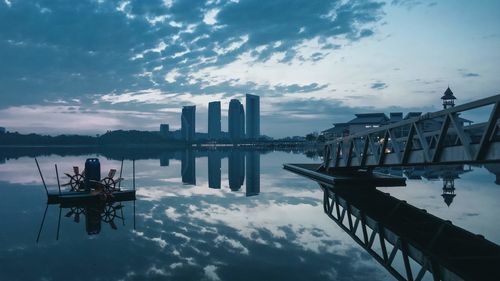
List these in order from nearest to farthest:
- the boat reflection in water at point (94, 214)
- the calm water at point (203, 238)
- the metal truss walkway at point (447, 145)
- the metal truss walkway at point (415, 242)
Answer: the metal truss walkway at point (415, 242)
the calm water at point (203, 238)
the metal truss walkway at point (447, 145)
the boat reflection in water at point (94, 214)

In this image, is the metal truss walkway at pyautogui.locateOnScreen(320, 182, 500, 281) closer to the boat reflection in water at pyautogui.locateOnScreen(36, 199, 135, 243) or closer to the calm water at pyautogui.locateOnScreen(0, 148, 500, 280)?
the calm water at pyautogui.locateOnScreen(0, 148, 500, 280)

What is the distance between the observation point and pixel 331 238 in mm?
17812

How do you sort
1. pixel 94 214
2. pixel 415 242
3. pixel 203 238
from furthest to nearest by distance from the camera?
pixel 94 214 < pixel 203 238 < pixel 415 242

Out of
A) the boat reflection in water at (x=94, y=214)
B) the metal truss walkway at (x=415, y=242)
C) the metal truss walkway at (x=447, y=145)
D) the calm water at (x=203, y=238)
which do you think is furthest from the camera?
the boat reflection in water at (x=94, y=214)

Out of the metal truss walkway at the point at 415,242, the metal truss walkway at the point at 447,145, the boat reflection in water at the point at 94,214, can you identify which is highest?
the metal truss walkway at the point at 447,145

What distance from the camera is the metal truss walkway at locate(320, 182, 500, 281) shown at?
12383mm

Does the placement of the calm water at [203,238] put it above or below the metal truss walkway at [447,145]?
below

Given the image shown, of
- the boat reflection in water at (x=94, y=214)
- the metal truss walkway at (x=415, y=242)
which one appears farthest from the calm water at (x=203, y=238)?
the metal truss walkway at (x=415, y=242)

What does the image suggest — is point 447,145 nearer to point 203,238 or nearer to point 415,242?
point 415,242

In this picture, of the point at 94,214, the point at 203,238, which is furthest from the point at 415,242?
the point at 94,214

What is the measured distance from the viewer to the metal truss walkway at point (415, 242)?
1238cm

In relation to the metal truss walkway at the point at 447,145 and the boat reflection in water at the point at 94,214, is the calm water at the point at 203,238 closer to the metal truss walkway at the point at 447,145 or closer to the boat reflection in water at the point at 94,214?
the boat reflection in water at the point at 94,214

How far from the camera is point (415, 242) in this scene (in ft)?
51.6

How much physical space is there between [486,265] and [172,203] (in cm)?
2105
